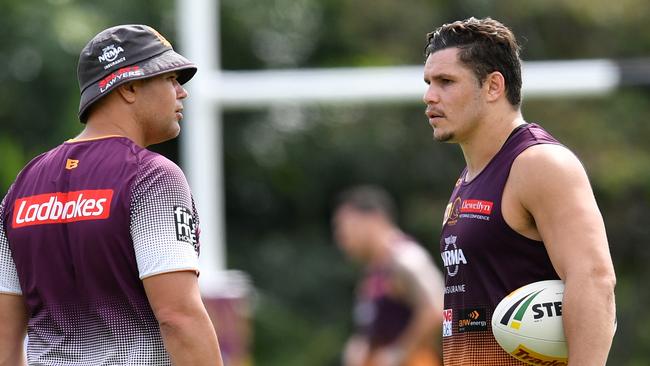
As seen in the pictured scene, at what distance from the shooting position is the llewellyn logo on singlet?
420cm

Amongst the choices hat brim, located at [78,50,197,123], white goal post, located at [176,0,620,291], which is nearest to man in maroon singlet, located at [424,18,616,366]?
hat brim, located at [78,50,197,123]

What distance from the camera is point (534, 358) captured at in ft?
14.2

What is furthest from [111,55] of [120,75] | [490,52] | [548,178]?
[548,178]

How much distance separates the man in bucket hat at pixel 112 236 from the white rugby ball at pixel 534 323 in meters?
0.98

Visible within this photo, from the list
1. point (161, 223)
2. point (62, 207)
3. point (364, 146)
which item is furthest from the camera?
point (364, 146)

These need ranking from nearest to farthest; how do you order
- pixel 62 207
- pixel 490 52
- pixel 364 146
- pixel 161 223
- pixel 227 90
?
pixel 161 223
pixel 62 207
pixel 490 52
pixel 227 90
pixel 364 146

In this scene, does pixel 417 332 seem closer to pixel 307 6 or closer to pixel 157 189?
pixel 157 189

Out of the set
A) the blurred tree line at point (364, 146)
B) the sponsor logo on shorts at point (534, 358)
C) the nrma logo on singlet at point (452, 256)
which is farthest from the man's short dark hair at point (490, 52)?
the blurred tree line at point (364, 146)

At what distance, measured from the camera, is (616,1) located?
20078 mm

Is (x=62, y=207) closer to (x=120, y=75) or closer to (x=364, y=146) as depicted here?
(x=120, y=75)

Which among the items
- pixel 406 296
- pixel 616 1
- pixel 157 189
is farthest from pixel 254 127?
pixel 157 189

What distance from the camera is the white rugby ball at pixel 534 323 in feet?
13.9

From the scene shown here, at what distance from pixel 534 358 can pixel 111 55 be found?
177 centimetres

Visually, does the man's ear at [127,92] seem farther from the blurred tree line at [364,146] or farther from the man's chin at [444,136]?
the blurred tree line at [364,146]
